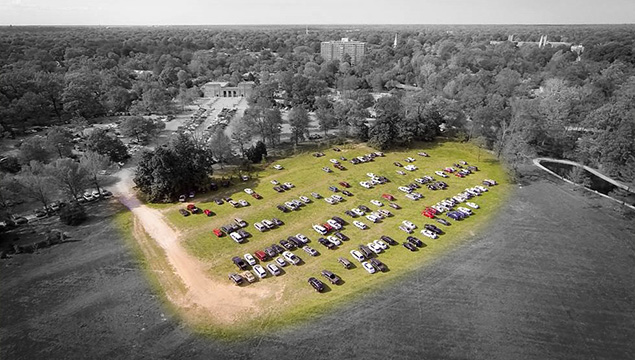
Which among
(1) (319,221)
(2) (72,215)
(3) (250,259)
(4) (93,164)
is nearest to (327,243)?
(1) (319,221)

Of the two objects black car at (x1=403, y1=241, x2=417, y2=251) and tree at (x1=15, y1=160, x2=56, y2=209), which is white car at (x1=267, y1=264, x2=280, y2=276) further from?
tree at (x1=15, y1=160, x2=56, y2=209)

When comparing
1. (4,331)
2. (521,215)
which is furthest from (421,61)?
(4,331)

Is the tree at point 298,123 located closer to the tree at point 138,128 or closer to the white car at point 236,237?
the tree at point 138,128

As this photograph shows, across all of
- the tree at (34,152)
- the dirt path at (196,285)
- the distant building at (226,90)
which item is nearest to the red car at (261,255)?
the dirt path at (196,285)

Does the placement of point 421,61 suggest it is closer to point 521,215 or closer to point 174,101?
point 174,101

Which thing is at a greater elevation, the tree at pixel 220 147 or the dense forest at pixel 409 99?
the dense forest at pixel 409 99
